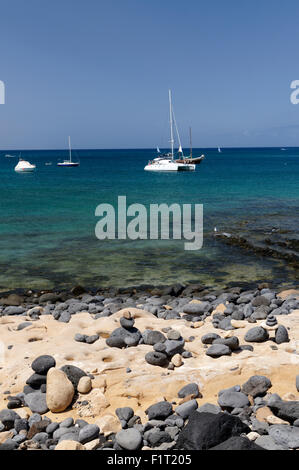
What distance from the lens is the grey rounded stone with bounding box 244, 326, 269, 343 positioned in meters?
7.98

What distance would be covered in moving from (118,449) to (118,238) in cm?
1699

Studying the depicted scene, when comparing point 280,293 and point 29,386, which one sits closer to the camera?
point 29,386

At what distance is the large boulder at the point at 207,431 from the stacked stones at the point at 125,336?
10.3 ft

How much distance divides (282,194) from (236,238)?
23.8 meters

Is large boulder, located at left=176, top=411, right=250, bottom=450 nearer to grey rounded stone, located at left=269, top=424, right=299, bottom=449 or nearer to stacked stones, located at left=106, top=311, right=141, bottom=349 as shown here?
grey rounded stone, located at left=269, top=424, right=299, bottom=449

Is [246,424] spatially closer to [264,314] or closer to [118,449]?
[118,449]

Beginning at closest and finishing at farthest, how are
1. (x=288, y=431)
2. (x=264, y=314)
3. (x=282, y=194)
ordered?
(x=288, y=431), (x=264, y=314), (x=282, y=194)

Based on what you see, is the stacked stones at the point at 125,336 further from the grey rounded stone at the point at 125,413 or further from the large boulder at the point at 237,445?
the large boulder at the point at 237,445

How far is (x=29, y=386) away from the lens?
21.9 feet

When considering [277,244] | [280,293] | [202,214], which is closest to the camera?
[280,293]

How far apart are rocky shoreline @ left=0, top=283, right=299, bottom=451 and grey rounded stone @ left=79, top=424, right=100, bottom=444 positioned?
0.7 inches

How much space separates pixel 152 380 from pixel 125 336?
1720mm

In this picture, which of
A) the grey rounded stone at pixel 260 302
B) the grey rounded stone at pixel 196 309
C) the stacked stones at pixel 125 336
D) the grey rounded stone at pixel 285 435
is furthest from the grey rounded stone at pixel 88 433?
the grey rounded stone at pixel 260 302

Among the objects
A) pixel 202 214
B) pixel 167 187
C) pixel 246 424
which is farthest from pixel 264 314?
pixel 167 187
